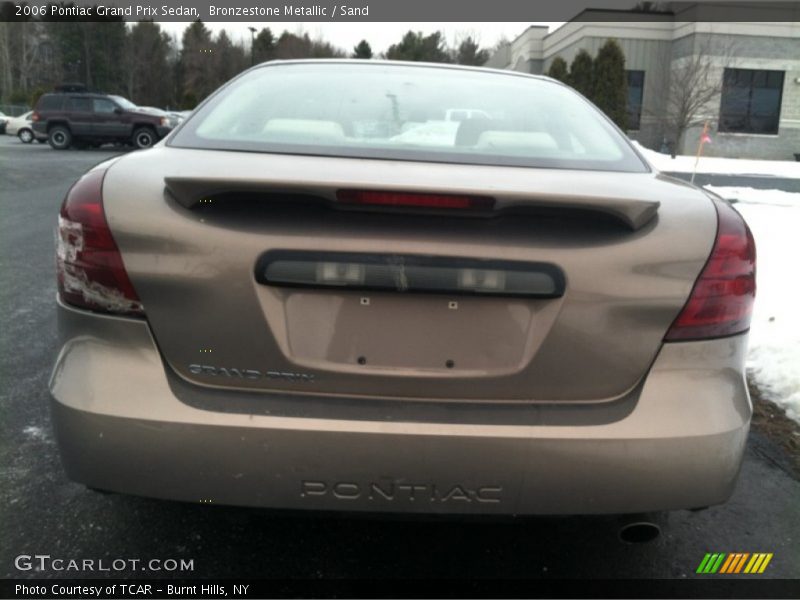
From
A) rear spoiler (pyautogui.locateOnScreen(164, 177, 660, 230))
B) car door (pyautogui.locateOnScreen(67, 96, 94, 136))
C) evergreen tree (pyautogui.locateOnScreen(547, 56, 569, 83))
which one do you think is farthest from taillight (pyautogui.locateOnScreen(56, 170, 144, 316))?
evergreen tree (pyautogui.locateOnScreen(547, 56, 569, 83))

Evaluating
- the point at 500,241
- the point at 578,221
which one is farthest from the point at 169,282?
the point at 578,221

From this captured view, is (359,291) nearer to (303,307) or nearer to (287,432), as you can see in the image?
(303,307)

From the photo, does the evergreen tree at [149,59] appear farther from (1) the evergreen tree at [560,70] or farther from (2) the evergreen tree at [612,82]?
(2) the evergreen tree at [612,82]

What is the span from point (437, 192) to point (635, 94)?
35.0m

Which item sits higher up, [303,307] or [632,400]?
[303,307]

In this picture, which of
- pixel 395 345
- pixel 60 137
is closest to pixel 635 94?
pixel 60 137

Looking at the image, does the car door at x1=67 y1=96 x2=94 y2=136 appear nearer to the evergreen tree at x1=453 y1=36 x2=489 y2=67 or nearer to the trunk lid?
the trunk lid

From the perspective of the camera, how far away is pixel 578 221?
175 cm

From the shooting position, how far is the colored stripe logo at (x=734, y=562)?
2293mm

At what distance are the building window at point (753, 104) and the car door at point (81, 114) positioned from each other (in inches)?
1024

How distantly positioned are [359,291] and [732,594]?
1.61 metres

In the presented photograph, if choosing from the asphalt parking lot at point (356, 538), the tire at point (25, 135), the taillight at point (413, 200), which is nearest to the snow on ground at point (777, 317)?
the asphalt parking lot at point (356, 538)

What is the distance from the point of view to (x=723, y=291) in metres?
1.80

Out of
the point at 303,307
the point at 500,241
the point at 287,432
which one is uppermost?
the point at 500,241
